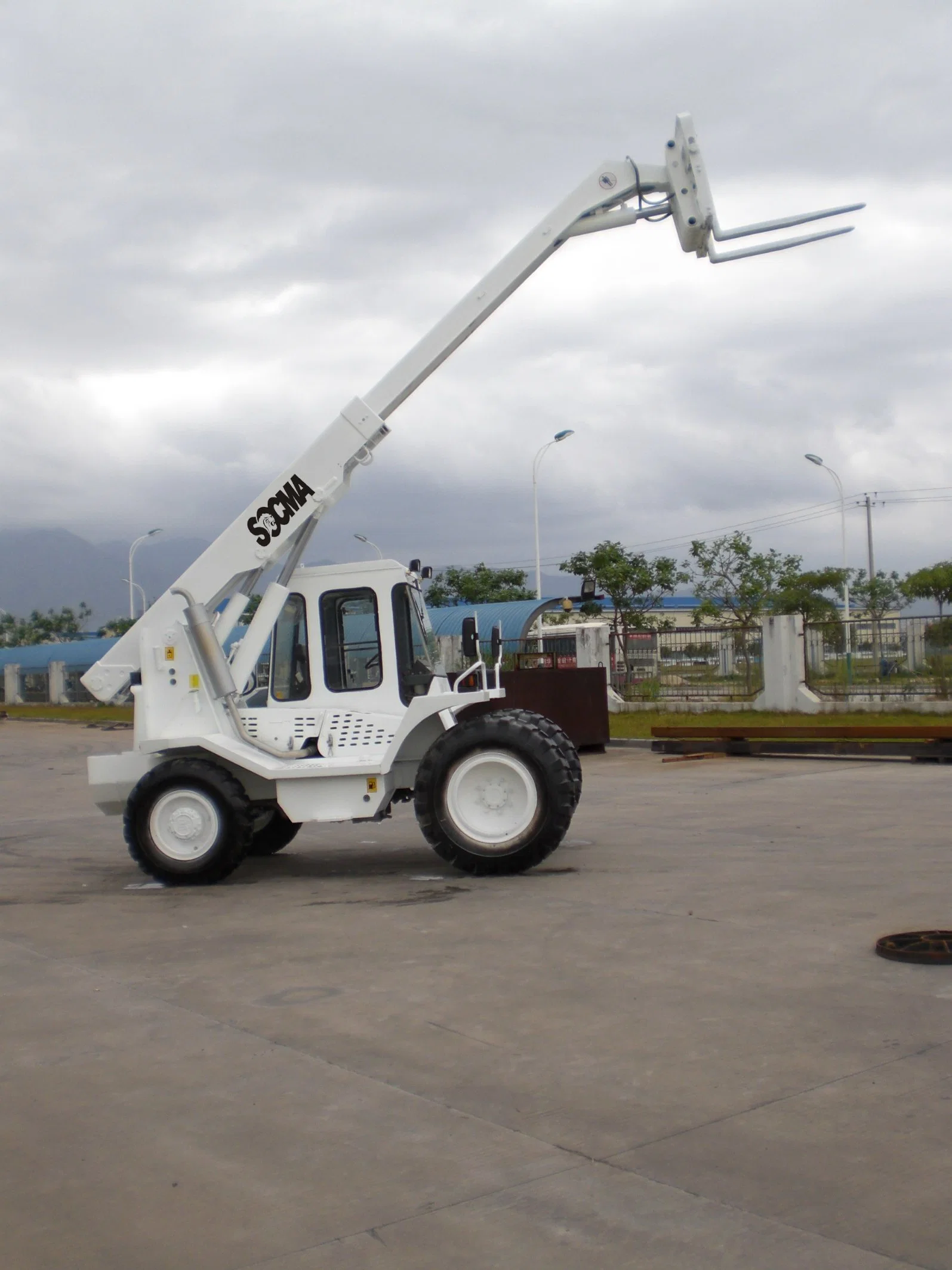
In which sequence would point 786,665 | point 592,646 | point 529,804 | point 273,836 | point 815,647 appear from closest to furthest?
point 529,804, point 273,836, point 786,665, point 815,647, point 592,646

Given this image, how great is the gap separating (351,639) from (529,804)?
2.22 m

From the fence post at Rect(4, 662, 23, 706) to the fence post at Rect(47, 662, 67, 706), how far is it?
3.68m

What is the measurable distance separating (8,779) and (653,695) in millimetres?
15342

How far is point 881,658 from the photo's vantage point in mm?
28750

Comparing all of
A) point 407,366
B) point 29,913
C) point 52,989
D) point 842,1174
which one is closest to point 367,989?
point 52,989

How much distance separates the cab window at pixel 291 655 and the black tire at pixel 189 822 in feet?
3.23

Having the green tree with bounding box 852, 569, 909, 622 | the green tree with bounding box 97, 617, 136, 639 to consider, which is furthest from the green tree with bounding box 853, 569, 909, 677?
the green tree with bounding box 97, 617, 136, 639

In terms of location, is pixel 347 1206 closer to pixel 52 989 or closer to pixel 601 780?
pixel 52 989

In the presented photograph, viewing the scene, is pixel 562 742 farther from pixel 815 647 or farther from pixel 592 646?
pixel 592 646

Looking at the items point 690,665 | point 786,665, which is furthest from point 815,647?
point 690,665

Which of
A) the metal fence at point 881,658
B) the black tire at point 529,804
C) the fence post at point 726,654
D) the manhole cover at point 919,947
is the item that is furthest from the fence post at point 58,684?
the manhole cover at point 919,947

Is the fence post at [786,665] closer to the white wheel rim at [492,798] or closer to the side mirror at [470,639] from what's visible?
the side mirror at [470,639]

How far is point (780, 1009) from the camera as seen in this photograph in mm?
6270

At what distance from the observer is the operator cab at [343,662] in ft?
36.9
